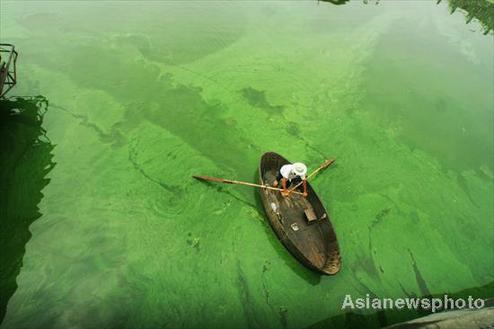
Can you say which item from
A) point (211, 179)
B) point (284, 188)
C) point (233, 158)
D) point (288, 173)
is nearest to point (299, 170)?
point (288, 173)


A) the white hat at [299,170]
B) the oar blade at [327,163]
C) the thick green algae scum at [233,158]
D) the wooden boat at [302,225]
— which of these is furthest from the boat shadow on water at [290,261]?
the oar blade at [327,163]

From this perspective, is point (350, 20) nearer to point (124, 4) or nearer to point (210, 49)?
point (210, 49)

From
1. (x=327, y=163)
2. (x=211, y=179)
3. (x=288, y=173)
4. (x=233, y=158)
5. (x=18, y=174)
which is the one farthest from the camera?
(x=233, y=158)

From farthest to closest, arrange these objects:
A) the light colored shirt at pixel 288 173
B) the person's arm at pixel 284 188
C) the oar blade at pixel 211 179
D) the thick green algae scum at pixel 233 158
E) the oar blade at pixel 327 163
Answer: the oar blade at pixel 327 163 → the oar blade at pixel 211 179 → the person's arm at pixel 284 188 → the light colored shirt at pixel 288 173 → the thick green algae scum at pixel 233 158

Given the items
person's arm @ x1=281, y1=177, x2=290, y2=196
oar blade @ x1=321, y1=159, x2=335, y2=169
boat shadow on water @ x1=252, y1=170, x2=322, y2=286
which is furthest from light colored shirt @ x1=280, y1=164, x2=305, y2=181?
oar blade @ x1=321, y1=159, x2=335, y2=169

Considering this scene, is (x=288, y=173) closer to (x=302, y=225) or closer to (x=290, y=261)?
(x=302, y=225)

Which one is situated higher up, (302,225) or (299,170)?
(299,170)

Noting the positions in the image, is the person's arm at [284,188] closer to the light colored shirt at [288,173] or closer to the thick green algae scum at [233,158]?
the light colored shirt at [288,173]
